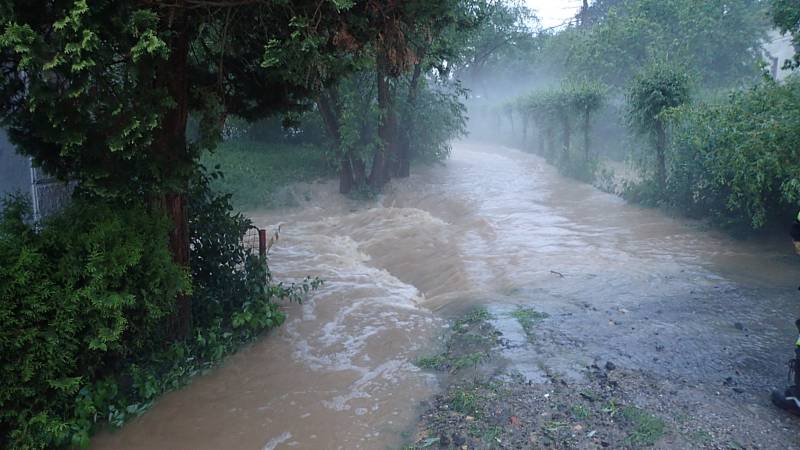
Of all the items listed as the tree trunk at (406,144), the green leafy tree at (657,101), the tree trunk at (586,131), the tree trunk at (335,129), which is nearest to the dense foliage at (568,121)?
the tree trunk at (586,131)

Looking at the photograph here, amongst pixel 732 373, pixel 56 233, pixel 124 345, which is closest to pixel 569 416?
pixel 732 373

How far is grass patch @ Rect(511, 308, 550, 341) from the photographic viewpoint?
258 inches

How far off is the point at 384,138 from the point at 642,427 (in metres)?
13.6

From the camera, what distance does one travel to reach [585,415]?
4.71 meters

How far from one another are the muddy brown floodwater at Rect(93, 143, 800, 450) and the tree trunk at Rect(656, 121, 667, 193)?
81 centimetres

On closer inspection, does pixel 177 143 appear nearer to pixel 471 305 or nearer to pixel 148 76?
pixel 148 76

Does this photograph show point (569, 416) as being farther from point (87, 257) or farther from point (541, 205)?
point (541, 205)

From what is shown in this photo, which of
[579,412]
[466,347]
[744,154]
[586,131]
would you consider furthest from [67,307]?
[586,131]

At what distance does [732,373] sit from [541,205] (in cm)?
1028

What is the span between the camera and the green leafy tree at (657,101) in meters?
13.0

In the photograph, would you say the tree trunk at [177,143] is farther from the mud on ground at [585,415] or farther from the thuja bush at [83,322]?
the mud on ground at [585,415]

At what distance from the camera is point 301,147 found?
68.1ft

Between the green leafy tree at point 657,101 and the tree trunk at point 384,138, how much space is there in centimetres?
618

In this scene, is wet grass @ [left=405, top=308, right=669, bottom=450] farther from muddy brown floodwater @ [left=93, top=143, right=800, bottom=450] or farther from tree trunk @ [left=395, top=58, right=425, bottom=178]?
tree trunk @ [left=395, top=58, right=425, bottom=178]
